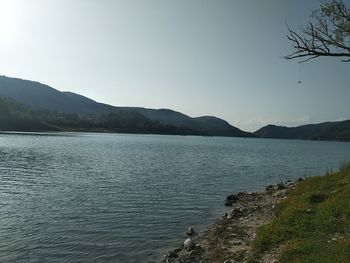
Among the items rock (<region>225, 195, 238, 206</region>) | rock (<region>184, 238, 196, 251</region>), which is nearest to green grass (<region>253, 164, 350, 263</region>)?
rock (<region>184, 238, 196, 251</region>)

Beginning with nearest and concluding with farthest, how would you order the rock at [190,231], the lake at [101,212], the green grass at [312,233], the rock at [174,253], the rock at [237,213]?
the green grass at [312,233], the rock at [174,253], the lake at [101,212], the rock at [190,231], the rock at [237,213]

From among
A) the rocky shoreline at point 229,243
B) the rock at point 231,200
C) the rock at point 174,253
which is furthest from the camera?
the rock at point 231,200

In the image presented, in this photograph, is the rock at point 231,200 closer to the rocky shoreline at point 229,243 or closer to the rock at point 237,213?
the rocky shoreline at point 229,243

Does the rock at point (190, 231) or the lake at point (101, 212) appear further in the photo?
the rock at point (190, 231)

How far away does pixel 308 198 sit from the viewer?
1006 inches

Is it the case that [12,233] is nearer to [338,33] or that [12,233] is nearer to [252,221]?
[252,221]

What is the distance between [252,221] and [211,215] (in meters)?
5.98

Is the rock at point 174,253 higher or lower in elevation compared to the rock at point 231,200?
lower

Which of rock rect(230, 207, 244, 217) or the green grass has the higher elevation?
the green grass

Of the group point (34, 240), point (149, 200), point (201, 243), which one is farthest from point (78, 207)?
point (201, 243)

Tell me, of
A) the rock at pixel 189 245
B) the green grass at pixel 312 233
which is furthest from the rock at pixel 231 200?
the rock at pixel 189 245

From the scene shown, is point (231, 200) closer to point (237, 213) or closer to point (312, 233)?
point (237, 213)

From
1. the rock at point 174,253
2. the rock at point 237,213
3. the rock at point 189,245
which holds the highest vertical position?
the rock at point 237,213

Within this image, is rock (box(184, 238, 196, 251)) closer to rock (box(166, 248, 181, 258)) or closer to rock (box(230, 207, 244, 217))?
rock (box(166, 248, 181, 258))
